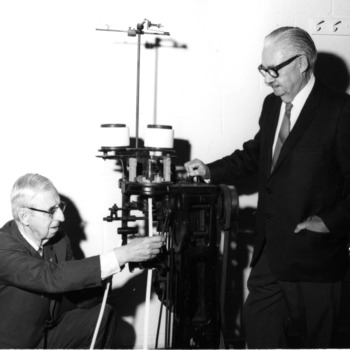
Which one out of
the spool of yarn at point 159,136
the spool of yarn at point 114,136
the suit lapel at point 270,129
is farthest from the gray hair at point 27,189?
the suit lapel at point 270,129

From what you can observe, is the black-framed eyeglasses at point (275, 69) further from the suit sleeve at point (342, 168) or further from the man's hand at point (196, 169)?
the man's hand at point (196, 169)

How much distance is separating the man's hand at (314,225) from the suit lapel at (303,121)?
0.88 ft

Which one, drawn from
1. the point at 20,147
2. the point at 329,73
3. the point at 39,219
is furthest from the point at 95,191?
the point at 329,73

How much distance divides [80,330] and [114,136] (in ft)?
2.91

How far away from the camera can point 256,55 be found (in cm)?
271

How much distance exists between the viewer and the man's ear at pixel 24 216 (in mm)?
2010

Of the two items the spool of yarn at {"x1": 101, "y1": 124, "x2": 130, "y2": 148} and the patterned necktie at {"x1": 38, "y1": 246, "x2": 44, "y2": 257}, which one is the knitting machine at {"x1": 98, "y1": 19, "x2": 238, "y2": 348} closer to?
the spool of yarn at {"x1": 101, "y1": 124, "x2": 130, "y2": 148}

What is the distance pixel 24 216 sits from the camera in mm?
2018

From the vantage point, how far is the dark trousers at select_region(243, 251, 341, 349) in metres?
2.06

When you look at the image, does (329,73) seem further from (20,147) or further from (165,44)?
(20,147)

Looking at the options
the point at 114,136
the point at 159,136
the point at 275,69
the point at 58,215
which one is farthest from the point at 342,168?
the point at 58,215

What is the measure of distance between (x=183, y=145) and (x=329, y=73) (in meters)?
0.94

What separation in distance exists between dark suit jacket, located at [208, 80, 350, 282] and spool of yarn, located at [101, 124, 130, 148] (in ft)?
2.18

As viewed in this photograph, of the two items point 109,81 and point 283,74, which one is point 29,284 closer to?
point 109,81
